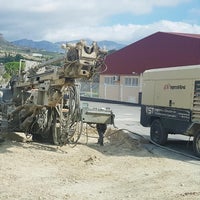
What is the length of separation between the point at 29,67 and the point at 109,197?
684 centimetres

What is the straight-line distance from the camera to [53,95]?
1283 cm

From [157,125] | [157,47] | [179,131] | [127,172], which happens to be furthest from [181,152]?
[157,47]

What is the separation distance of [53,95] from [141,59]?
107ft

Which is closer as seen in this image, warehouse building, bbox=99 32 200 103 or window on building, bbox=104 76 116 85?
warehouse building, bbox=99 32 200 103

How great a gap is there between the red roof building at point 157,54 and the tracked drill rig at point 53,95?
25.4 m

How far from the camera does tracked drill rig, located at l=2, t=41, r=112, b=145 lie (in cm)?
1172

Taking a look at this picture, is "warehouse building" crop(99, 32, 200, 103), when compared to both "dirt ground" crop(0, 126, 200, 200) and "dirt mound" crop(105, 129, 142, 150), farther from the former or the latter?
"dirt ground" crop(0, 126, 200, 200)

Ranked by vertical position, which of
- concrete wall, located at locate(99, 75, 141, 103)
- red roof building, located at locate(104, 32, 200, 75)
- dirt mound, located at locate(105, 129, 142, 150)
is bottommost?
dirt mound, located at locate(105, 129, 142, 150)

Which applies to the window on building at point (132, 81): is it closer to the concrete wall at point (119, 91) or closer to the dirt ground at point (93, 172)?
the concrete wall at point (119, 91)

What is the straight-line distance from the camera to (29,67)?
570 inches

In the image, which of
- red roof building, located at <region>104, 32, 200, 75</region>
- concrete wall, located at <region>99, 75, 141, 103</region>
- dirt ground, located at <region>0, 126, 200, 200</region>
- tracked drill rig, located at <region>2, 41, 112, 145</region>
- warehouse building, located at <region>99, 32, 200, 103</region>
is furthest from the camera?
concrete wall, located at <region>99, 75, 141, 103</region>

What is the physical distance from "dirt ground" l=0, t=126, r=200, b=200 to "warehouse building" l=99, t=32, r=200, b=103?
82.6 ft

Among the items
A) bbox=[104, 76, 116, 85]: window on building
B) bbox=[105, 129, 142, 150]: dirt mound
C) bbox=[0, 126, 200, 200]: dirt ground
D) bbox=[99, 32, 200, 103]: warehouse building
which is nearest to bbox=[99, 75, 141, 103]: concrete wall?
bbox=[99, 32, 200, 103]: warehouse building

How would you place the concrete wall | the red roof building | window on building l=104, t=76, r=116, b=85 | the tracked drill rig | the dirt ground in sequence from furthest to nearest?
1. window on building l=104, t=76, r=116, b=85
2. the concrete wall
3. the red roof building
4. the tracked drill rig
5. the dirt ground
